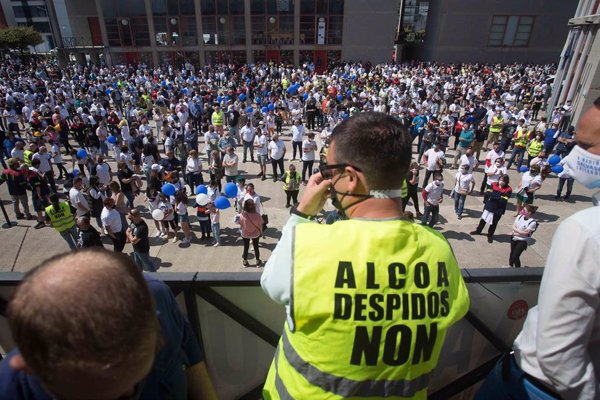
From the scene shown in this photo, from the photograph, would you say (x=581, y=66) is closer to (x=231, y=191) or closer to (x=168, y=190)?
(x=231, y=191)

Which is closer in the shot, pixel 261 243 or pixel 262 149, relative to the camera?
pixel 261 243

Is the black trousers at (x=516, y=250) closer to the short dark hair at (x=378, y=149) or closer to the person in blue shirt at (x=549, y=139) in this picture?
the short dark hair at (x=378, y=149)

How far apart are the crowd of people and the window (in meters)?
14.7

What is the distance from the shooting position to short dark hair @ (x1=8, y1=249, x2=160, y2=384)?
875 millimetres

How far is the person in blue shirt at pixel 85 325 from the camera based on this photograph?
879 millimetres

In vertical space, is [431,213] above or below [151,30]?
below

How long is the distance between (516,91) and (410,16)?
30476mm

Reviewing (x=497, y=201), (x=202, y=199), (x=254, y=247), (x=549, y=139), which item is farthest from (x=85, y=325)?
(x=549, y=139)

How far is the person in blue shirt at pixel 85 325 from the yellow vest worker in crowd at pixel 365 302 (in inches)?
21.4

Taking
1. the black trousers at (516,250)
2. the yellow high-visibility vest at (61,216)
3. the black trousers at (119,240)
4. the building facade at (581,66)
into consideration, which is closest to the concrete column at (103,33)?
the yellow high-visibility vest at (61,216)

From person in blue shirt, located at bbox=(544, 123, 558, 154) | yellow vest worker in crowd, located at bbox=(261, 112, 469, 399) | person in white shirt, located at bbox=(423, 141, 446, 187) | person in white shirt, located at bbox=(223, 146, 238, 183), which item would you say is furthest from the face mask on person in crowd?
person in blue shirt, located at bbox=(544, 123, 558, 154)

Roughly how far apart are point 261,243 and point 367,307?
7.93 metres

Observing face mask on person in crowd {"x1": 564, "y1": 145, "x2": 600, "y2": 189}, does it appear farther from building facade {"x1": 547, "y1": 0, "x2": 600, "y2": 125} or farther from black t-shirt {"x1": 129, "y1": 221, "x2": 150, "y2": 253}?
building facade {"x1": 547, "y1": 0, "x2": 600, "y2": 125}

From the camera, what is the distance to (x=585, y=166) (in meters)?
1.67
